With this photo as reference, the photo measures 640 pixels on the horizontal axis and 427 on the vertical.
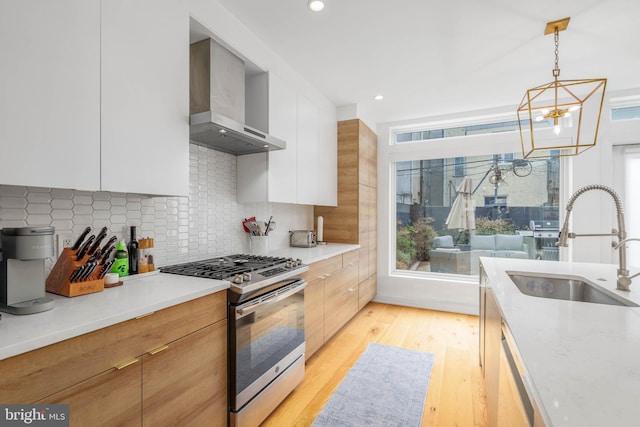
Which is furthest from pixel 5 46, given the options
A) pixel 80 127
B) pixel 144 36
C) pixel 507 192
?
pixel 507 192

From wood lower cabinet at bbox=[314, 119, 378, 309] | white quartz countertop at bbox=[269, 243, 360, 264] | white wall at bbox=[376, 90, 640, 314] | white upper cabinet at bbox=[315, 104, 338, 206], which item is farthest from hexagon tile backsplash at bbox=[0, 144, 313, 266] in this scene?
white wall at bbox=[376, 90, 640, 314]

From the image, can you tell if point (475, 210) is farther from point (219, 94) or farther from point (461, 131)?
point (219, 94)

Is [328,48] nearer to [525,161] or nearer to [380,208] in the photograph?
[380,208]

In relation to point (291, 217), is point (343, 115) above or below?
above

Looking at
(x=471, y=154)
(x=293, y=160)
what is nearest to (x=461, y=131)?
(x=471, y=154)

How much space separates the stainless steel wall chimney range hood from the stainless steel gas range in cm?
85

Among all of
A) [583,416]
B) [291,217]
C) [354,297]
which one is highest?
[291,217]

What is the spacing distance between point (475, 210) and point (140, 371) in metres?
3.93

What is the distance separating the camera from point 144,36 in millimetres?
1457

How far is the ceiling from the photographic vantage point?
78.3 inches

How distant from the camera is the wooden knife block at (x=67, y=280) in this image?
4.11 feet

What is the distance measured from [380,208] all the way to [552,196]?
206cm

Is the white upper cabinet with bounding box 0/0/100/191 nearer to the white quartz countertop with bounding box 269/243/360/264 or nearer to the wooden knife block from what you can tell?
the wooden knife block

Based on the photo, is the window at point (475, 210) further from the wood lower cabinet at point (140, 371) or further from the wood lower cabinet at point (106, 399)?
the wood lower cabinet at point (106, 399)
